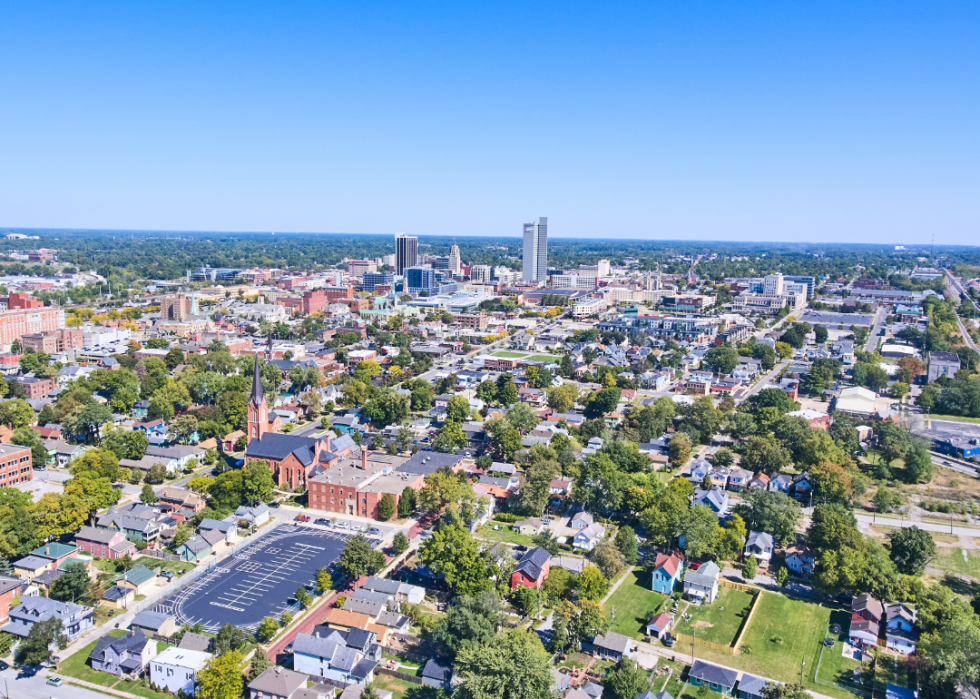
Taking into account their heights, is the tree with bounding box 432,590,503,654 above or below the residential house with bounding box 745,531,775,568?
above


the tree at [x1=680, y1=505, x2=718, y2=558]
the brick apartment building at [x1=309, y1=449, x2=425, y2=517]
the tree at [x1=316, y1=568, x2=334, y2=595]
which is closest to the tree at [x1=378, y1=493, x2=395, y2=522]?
the brick apartment building at [x1=309, y1=449, x2=425, y2=517]

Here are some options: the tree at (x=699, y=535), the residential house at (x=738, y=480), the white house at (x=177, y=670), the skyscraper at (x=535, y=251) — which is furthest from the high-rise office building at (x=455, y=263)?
the white house at (x=177, y=670)

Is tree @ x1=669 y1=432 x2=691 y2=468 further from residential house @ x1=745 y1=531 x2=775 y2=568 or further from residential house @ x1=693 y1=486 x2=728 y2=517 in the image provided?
residential house @ x1=745 y1=531 x2=775 y2=568

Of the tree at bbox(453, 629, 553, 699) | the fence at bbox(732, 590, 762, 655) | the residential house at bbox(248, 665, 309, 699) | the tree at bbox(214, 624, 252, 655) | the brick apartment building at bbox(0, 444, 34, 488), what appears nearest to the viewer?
the tree at bbox(453, 629, 553, 699)

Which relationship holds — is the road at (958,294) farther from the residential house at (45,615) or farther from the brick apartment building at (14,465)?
the brick apartment building at (14,465)

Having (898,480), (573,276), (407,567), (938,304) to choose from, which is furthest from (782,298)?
(407,567)

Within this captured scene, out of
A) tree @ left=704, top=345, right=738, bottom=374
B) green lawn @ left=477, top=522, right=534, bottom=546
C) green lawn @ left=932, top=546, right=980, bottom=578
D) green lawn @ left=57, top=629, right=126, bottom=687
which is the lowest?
green lawn @ left=57, top=629, right=126, bottom=687

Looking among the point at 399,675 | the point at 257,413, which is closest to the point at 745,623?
the point at 399,675

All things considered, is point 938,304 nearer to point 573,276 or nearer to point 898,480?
point 573,276
